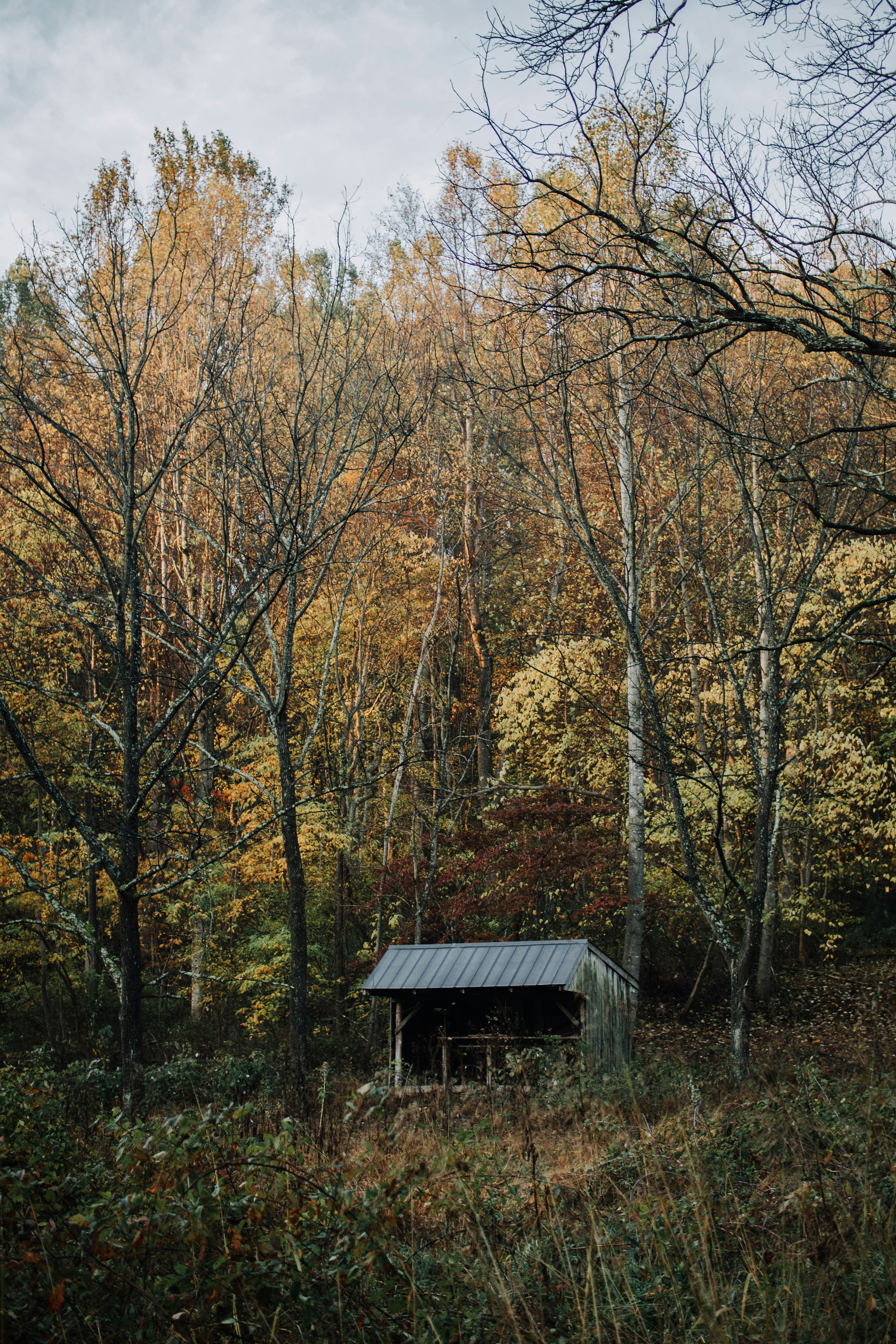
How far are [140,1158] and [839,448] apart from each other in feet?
27.9

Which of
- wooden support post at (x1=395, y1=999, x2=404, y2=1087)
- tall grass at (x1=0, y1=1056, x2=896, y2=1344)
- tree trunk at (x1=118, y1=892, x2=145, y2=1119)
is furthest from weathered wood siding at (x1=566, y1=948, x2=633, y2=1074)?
tall grass at (x1=0, y1=1056, x2=896, y2=1344)

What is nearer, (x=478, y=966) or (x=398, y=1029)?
(x=478, y=966)

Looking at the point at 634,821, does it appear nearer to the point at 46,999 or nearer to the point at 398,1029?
the point at 398,1029

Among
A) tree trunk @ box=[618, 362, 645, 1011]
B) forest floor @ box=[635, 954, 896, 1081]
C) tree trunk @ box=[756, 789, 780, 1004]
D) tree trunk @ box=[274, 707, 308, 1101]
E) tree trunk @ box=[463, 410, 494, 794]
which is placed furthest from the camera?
tree trunk @ box=[463, 410, 494, 794]

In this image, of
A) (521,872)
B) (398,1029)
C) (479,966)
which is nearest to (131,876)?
(479,966)

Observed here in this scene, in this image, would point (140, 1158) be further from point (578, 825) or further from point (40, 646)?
point (40, 646)

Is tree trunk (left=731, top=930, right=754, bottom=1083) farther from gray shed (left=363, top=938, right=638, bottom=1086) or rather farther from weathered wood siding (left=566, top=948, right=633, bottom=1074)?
gray shed (left=363, top=938, right=638, bottom=1086)

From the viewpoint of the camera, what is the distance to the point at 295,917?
8.58 metres

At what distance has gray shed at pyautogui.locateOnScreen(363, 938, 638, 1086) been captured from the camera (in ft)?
36.0

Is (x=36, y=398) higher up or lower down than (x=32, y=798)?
higher up

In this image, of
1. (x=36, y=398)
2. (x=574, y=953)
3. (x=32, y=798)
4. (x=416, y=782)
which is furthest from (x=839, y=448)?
(x=32, y=798)

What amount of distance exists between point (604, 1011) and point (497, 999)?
68.0 inches

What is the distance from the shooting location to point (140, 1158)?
2.80 meters

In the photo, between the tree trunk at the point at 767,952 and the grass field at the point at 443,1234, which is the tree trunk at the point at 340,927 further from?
the grass field at the point at 443,1234
